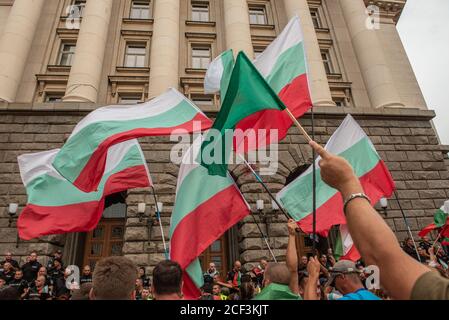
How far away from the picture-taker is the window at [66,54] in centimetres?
1506

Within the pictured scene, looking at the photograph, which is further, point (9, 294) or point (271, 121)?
point (271, 121)

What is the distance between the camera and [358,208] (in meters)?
1.03

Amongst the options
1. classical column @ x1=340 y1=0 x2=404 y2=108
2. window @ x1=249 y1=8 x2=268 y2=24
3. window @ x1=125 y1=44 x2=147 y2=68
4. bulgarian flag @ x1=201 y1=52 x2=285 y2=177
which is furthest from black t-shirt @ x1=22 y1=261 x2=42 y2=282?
window @ x1=249 y1=8 x2=268 y2=24

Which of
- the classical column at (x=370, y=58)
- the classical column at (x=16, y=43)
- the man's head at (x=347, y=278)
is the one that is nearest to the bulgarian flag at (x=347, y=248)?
the man's head at (x=347, y=278)

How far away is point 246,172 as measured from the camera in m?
11.5

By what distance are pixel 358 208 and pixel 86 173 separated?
14.2 ft

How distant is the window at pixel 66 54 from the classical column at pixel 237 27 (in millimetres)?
7675

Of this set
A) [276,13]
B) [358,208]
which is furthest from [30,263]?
[276,13]

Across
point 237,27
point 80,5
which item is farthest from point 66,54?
point 237,27

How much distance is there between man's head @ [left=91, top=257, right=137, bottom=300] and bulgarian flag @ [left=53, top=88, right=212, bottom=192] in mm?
2815

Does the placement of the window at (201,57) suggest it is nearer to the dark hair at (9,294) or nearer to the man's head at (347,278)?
the dark hair at (9,294)

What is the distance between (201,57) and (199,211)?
43.8ft

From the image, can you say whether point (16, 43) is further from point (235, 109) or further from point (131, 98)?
point (235, 109)
